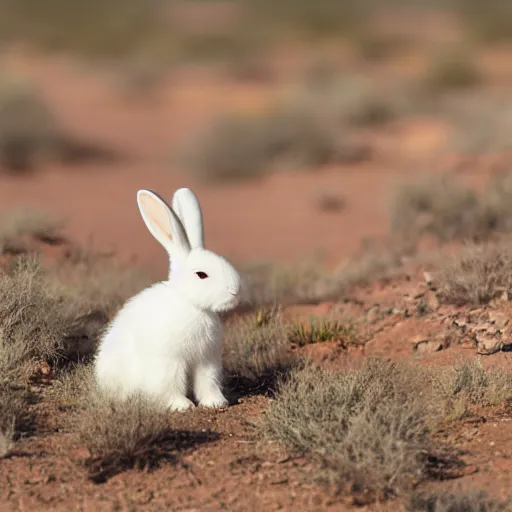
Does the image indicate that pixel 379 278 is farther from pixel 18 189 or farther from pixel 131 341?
pixel 18 189

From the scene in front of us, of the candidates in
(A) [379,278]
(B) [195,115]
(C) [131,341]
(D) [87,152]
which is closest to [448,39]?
(B) [195,115]

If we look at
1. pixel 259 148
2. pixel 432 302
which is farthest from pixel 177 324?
pixel 259 148

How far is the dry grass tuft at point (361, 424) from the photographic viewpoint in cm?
439

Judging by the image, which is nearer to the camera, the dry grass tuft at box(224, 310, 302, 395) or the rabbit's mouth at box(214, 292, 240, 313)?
the rabbit's mouth at box(214, 292, 240, 313)

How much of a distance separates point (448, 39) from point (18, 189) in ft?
124

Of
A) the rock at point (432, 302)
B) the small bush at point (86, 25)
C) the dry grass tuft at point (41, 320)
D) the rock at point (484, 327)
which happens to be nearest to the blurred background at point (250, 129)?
the small bush at point (86, 25)

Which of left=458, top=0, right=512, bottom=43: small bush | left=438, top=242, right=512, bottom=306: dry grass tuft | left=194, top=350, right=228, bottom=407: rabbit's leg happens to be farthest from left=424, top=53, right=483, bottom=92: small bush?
left=194, top=350, right=228, bottom=407: rabbit's leg

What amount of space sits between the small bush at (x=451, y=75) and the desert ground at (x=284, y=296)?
264 centimetres

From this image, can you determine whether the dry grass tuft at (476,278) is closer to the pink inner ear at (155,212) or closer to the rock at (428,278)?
the rock at (428,278)

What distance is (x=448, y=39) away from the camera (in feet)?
167

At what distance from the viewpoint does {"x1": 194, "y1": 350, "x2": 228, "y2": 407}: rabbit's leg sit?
5.40 metres

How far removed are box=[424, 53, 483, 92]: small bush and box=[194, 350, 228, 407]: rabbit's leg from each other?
2894 cm

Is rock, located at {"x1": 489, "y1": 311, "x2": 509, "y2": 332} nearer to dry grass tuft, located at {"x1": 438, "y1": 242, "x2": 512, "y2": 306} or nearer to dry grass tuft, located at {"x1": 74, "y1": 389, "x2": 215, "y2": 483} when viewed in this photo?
dry grass tuft, located at {"x1": 438, "y1": 242, "x2": 512, "y2": 306}

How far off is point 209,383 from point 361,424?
1174 mm
